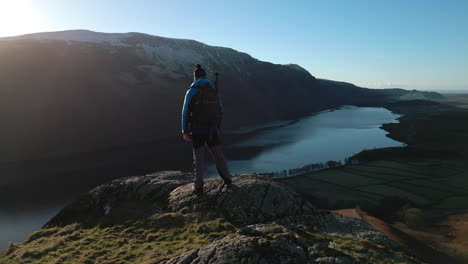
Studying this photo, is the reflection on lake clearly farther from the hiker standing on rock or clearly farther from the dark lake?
the hiker standing on rock

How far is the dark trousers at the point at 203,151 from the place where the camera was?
8867 mm

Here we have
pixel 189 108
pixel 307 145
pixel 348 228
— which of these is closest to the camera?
pixel 189 108

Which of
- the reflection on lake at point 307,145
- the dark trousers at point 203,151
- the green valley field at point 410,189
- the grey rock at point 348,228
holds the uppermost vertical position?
the dark trousers at point 203,151

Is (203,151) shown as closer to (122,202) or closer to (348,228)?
(122,202)

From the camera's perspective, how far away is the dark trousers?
8867 mm

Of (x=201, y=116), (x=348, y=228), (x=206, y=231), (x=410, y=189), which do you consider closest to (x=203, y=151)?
(x=201, y=116)

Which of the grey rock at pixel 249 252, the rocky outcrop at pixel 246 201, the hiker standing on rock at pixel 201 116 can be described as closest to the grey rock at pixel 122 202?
the rocky outcrop at pixel 246 201

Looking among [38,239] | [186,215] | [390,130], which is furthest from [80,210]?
[390,130]

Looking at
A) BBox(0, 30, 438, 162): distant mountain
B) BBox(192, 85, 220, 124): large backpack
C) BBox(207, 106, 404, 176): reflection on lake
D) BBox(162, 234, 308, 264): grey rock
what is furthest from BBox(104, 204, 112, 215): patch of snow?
BBox(0, 30, 438, 162): distant mountain

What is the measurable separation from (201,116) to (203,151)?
4.10ft

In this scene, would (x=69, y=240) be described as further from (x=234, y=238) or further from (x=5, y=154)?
(x=5, y=154)

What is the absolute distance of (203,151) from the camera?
920 cm

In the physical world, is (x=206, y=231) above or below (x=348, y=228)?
above

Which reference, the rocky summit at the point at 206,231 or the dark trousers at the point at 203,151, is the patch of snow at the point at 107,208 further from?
the dark trousers at the point at 203,151
